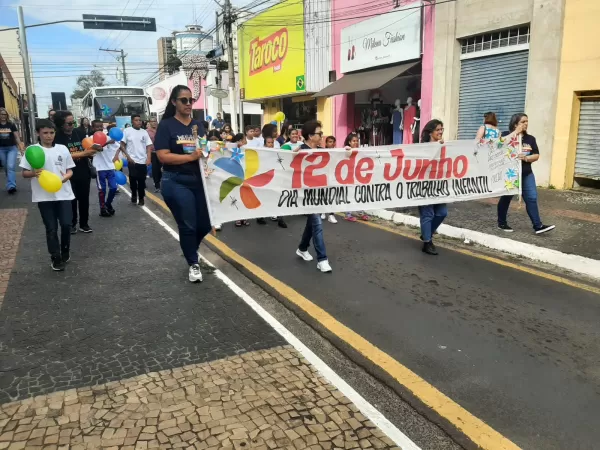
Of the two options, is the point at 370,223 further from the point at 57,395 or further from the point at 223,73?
the point at 223,73

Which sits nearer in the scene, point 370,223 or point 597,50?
point 370,223

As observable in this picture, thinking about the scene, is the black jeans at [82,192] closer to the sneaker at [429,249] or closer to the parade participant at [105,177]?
the parade participant at [105,177]

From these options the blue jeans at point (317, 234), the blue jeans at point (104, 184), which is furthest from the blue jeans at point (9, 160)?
the blue jeans at point (317, 234)

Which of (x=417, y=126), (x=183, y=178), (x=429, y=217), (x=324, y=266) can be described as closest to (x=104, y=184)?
(x=183, y=178)

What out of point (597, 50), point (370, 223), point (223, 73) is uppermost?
point (223, 73)

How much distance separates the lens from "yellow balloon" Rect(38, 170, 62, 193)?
17.8 feet

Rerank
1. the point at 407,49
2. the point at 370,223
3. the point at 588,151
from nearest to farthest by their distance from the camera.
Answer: the point at 370,223 < the point at 588,151 < the point at 407,49

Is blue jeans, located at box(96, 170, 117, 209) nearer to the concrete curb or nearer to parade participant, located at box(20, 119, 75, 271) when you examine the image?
parade participant, located at box(20, 119, 75, 271)

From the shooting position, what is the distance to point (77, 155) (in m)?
6.73

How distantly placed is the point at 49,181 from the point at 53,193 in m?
0.24

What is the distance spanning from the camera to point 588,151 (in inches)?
419

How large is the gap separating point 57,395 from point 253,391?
1193mm

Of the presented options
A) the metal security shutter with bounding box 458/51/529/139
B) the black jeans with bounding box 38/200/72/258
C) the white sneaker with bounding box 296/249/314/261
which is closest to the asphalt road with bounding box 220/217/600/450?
the white sneaker with bounding box 296/249/314/261

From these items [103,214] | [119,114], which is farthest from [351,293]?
[119,114]
